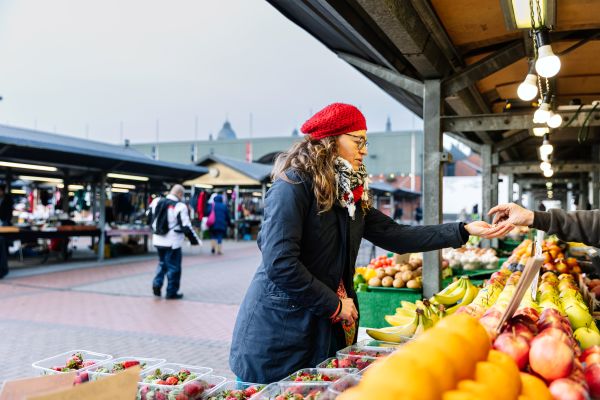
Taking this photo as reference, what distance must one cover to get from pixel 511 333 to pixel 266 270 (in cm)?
109

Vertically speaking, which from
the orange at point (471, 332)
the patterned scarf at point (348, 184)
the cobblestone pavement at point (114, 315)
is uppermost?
the patterned scarf at point (348, 184)

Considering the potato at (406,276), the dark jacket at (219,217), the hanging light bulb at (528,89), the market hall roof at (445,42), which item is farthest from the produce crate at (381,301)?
the dark jacket at (219,217)

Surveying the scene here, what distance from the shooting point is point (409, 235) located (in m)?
2.92

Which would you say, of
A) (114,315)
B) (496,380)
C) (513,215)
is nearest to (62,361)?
(496,380)

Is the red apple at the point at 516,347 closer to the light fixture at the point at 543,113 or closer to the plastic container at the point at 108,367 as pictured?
the plastic container at the point at 108,367

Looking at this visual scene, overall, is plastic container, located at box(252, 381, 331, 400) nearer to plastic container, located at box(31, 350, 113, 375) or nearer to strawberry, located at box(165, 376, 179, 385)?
strawberry, located at box(165, 376, 179, 385)

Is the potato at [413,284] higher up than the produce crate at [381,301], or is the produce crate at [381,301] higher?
the potato at [413,284]

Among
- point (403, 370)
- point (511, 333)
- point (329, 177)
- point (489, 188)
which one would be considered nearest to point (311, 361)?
point (329, 177)

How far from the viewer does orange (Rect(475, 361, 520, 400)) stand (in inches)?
47.0

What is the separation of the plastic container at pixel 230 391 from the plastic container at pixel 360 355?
34 cm

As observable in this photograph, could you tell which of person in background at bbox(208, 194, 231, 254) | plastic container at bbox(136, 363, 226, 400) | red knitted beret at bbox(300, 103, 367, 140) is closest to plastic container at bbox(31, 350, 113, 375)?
plastic container at bbox(136, 363, 226, 400)

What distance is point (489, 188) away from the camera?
38.4 feet

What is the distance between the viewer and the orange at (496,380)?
1194 millimetres

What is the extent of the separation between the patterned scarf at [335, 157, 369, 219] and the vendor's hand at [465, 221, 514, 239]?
2.27 feet
